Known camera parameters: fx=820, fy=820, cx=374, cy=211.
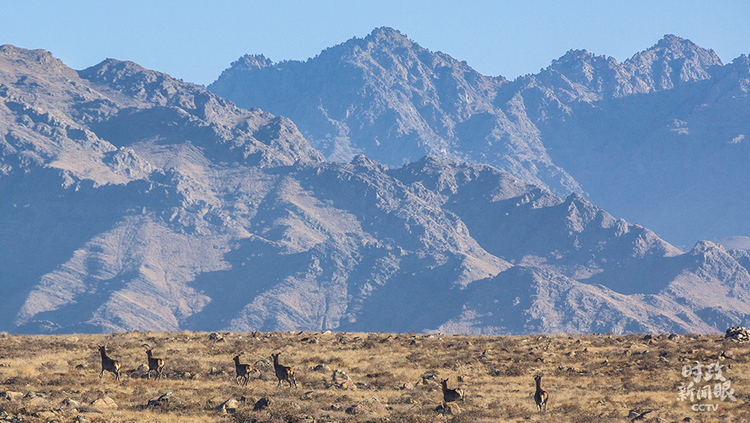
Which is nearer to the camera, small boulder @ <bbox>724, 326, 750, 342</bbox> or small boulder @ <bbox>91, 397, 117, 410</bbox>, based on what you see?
small boulder @ <bbox>91, 397, 117, 410</bbox>

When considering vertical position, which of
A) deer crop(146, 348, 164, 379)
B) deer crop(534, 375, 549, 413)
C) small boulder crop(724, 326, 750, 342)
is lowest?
deer crop(534, 375, 549, 413)

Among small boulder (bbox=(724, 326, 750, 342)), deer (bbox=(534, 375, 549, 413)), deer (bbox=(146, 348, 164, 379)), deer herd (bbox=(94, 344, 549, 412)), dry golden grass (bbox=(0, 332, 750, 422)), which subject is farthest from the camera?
small boulder (bbox=(724, 326, 750, 342))

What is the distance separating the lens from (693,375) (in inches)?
1645

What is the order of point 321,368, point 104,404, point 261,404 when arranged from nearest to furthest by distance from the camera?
point 261,404, point 104,404, point 321,368

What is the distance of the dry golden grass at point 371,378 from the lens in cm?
3447

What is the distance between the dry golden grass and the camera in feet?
113

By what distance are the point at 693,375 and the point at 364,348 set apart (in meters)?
20.2

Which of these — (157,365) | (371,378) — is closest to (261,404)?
(157,365)

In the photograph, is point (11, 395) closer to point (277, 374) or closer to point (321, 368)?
point (277, 374)

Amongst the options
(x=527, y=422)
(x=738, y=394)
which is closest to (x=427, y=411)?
(x=527, y=422)

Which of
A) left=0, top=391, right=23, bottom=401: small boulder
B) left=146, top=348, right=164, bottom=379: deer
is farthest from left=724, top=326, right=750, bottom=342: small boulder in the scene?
left=0, top=391, right=23, bottom=401: small boulder

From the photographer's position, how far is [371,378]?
141 ft

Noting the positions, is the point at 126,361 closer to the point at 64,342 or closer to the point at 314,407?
the point at 64,342

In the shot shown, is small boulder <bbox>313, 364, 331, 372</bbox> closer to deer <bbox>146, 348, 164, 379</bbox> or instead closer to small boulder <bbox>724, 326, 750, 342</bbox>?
deer <bbox>146, 348, 164, 379</bbox>
